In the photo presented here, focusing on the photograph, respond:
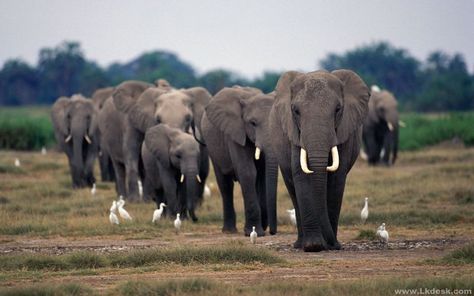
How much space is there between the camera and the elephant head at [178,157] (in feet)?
68.5

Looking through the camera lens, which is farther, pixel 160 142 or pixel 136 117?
pixel 136 117

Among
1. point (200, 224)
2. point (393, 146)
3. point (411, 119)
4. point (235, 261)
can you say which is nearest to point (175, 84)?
point (411, 119)

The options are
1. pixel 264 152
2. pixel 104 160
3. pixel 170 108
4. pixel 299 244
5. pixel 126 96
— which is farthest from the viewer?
pixel 104 160

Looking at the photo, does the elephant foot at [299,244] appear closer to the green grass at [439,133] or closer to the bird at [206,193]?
the bird at [206,193]

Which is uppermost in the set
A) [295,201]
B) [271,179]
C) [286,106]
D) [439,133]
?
[286,106]

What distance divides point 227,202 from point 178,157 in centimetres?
184

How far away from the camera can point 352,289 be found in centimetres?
1216

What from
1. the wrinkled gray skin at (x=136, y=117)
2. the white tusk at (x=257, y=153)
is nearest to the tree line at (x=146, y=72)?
the wrinkled gray skin at (x=136, y=117)

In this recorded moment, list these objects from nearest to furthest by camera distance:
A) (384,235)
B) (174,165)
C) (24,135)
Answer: (384,235), (174,165), (24,135)

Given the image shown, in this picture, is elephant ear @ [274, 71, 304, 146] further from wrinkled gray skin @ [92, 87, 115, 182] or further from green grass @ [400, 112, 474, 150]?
green grass @ [400, 112, 474, 150]

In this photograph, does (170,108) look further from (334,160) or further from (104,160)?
(104,160)

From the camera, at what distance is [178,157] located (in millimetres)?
21250

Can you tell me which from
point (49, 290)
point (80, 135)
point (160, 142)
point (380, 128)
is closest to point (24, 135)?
point (380, 128)

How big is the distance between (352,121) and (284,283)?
13.1 ft
